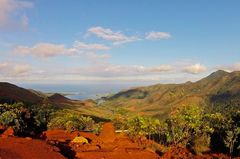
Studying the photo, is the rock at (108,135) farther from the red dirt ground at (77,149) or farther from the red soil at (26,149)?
the red soil at (26,149)

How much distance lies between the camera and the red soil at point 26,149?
28766mm

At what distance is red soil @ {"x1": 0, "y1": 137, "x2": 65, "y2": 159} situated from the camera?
94.4 feet

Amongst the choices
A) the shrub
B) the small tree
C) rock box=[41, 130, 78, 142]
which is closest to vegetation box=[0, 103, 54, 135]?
rock box=[41, 130, 78, 142]

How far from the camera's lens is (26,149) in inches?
1205

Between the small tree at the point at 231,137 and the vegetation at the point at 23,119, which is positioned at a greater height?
the vegetation at the point at 23,119

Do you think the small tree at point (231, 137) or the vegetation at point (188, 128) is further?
the small tree at point (231, 137)

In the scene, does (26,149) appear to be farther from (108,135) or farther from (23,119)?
(23,119)

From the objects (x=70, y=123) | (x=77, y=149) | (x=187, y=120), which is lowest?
(x=77, y=149)

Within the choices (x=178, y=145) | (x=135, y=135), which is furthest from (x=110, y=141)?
(x=178, y=145)

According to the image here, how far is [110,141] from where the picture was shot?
45750 millimetres

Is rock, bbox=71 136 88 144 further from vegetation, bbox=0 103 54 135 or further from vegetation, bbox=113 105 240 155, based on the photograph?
vegetation, bbox=0 103 54 135

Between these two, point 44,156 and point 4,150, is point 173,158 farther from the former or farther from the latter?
point 4,150

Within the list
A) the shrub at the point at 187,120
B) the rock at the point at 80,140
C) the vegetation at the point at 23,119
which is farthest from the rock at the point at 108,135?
the vegetation at the point at 23,119

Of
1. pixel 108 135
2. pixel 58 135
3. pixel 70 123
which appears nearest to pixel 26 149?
pixel 58 135
